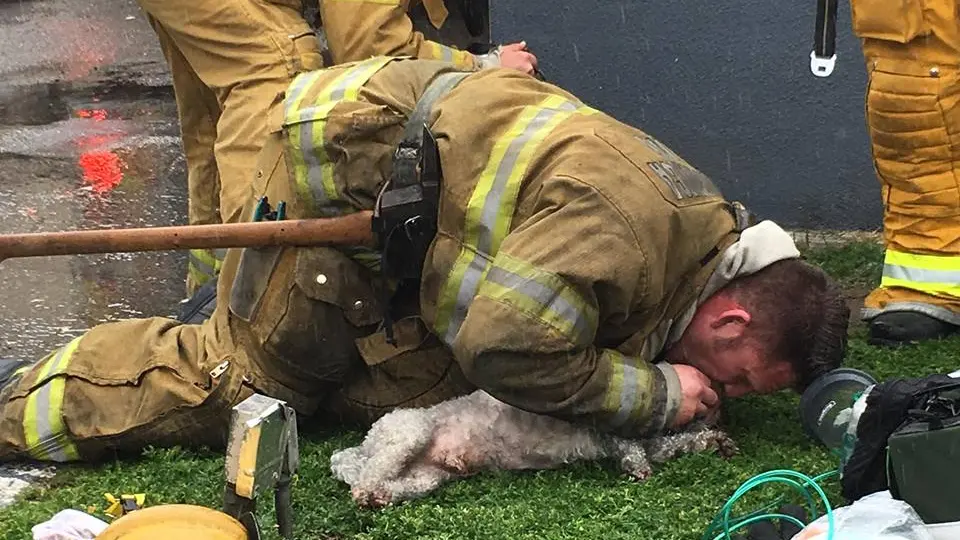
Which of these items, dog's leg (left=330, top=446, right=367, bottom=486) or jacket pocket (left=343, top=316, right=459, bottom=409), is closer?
dog's leg (left=330, top=446, right=367, bottom=486)

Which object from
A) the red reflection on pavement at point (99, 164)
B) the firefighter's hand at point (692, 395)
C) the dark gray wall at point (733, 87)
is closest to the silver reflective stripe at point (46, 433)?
the firefighter's hand at point (692, 395)

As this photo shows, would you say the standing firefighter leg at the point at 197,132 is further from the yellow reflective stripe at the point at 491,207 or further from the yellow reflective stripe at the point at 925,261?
the yellow reflective stripe at the point at 925,261

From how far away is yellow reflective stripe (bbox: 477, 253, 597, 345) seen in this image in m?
2.55

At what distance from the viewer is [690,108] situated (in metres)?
4.99

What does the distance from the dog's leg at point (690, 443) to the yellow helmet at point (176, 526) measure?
115cm

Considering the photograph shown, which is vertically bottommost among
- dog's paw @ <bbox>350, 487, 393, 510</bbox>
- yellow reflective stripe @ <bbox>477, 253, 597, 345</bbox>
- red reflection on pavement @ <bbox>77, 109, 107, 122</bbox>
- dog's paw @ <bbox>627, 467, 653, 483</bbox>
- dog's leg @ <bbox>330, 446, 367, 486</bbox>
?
red reflection on pavement @ <bbox>77, 109, 107, 122</bbox>

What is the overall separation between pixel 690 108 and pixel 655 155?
7.39 feet

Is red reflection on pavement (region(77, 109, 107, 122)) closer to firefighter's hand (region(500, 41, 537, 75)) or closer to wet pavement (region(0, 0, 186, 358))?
wet pavement (region(0, 0, 186, 358))

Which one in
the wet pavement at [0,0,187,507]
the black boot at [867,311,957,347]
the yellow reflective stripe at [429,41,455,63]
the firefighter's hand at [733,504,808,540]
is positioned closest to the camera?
the firefighter's hand at [733,504,808,540]

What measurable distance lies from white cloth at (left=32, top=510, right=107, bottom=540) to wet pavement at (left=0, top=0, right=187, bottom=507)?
0.44 metres

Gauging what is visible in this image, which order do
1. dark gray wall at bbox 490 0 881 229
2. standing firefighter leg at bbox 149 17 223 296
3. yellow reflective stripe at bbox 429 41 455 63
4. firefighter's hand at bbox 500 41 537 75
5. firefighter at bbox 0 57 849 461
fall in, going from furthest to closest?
1. dark gray wall at bbox 490 0 881 229
2. firefighter's hand at bbox 500 41 537 75
3. standing firefighter leg at bbox 149 17 223 296
4. yellow reflective stripe at bbox 429 41 455 63
5. firefighter at bbox 0 57 849 461

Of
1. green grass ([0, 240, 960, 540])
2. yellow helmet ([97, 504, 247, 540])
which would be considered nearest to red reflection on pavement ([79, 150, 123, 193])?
green grass ([0, 240, 960, 540])

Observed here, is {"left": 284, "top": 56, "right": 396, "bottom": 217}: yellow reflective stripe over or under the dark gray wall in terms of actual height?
over

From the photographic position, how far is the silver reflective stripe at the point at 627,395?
276 cm
